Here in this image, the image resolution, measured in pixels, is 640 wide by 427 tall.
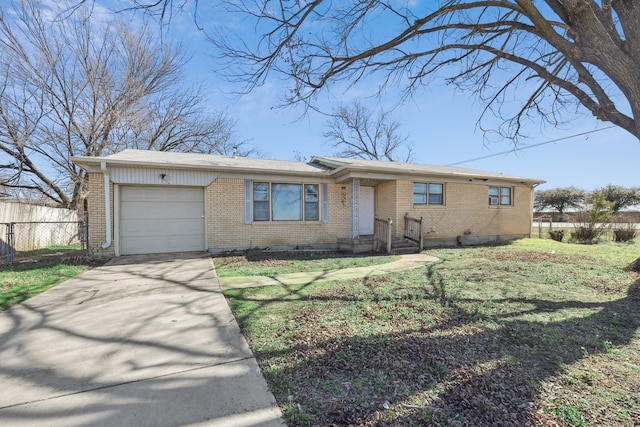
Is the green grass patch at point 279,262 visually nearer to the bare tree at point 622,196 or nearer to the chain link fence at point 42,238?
the chain link fence at point 42,238

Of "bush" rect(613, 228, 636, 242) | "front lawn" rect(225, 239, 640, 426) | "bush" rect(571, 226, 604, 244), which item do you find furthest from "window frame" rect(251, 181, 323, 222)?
"bush" rect(613, 228, 636, 242)

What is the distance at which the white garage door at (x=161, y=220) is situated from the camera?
8.60m

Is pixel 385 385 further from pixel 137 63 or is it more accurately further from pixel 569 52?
pixel 137 63

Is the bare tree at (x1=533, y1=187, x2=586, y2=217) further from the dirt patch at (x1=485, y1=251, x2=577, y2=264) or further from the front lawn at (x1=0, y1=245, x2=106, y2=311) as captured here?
the front lawn at (x1=0, y1=245, x2=106, y2=311)

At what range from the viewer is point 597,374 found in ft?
8.23

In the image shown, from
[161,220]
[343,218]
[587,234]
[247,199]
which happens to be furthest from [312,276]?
[587,234]

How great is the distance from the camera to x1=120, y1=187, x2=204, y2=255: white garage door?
8.60 meters

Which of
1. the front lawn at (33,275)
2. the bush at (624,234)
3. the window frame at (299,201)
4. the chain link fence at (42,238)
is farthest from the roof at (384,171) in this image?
the chain link fence at (42,238)

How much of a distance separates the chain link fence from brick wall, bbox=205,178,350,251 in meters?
3.54

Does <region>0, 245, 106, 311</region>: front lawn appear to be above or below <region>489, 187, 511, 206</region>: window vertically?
below

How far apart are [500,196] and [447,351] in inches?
505

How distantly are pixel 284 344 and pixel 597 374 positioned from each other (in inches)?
113

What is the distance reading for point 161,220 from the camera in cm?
895

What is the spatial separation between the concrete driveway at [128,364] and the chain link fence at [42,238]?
5.29 m
